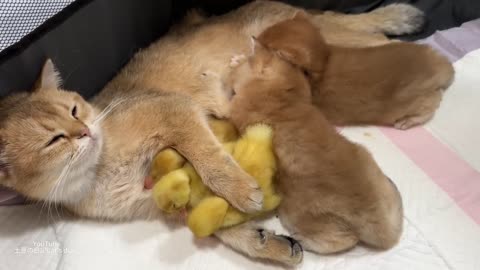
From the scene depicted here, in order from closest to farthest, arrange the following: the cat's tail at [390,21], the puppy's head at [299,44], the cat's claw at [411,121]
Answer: the puppy's head at [299,44] < the cat's claw at [411,121] < the cat's tail at [390,21]

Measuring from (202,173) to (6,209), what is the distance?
2.24 ft

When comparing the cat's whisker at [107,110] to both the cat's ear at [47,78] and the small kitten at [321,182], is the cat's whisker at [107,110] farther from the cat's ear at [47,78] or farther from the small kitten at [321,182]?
the small kitten at [321,182]

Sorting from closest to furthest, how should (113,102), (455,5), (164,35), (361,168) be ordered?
1. (361,168)
2. (113,102)
3. (164,35)
4. (455,5)

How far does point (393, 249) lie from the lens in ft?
4.55

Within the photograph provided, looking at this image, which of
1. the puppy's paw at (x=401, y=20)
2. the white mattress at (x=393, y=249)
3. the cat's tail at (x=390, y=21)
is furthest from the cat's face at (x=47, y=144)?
the puppy's paw at (x=401, y=20)

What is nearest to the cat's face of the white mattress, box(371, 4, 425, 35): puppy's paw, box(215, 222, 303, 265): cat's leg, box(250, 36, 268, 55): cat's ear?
the white mattress

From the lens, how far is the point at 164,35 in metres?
1.90

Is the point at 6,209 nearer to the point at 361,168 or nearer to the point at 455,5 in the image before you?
the point at 361,168

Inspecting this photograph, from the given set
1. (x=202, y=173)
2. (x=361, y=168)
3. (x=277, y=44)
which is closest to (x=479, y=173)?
(x=361, y=168)

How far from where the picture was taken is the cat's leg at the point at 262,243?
A: 52.4 inches

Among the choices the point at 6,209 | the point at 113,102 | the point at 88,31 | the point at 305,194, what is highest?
the point at 88,31

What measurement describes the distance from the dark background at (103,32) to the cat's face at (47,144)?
72mm

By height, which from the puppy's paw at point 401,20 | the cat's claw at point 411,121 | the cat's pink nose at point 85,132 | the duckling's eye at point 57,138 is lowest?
the cat's claw at point 411,121

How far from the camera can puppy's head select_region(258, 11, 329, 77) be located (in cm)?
153
